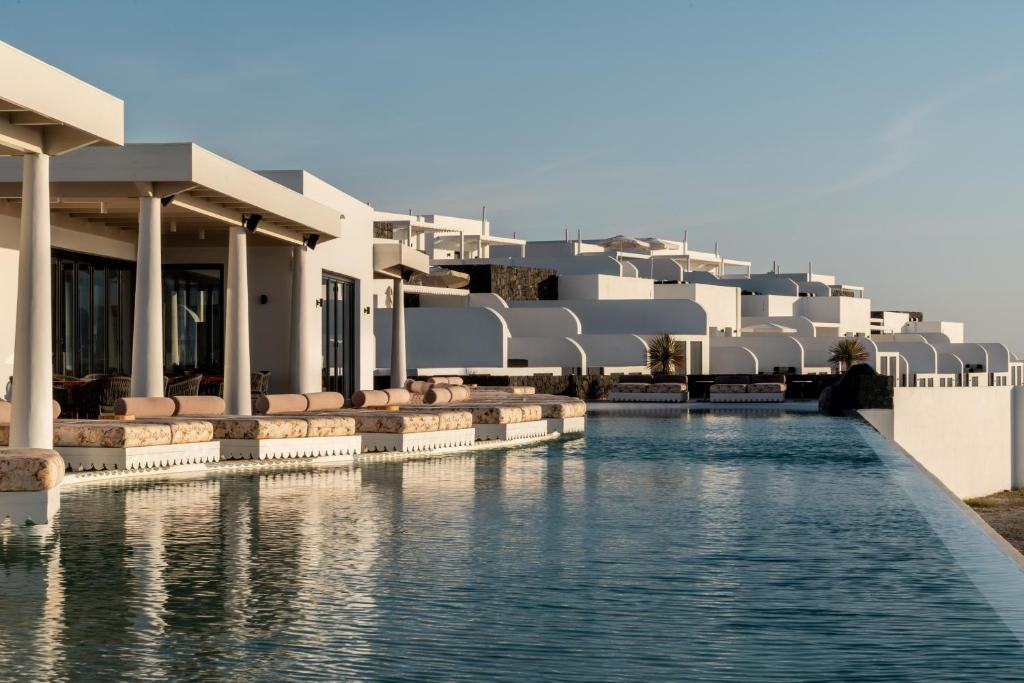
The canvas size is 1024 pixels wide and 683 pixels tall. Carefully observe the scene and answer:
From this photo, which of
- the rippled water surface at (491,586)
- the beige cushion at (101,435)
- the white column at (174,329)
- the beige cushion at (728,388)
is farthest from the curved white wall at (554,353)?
the beige cushion at (101,435)

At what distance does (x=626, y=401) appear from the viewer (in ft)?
122

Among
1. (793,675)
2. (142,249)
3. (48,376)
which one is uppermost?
(142,249)

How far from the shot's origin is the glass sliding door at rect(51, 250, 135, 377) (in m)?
20.5

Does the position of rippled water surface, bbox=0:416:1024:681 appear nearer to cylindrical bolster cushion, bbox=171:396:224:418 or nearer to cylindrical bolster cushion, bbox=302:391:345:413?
cylindrical bolster cushion, bbox=171:396:224:418

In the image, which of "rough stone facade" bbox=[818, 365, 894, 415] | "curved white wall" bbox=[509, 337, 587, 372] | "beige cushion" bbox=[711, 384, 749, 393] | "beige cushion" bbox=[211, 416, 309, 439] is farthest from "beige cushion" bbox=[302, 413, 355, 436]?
"curved white wall" bbox=[509, 337, 587, 372]

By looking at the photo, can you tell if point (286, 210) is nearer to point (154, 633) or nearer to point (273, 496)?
point (273, 496)

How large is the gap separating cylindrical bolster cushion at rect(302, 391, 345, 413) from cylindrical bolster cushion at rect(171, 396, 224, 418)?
6.19ft

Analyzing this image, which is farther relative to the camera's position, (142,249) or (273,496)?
(142,249)

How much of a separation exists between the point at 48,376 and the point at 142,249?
5.44 m

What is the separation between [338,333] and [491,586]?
63.8 feet

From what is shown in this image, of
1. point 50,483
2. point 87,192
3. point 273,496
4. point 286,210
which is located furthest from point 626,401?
point 50,483

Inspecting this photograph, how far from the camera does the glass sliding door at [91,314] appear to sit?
20.5 meters

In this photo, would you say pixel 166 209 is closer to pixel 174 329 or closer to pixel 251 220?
pixel 251 220

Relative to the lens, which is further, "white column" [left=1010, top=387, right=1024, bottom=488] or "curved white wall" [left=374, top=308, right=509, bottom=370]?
"curved white wall" [left=374, top=308, right=509, bottom=370]
